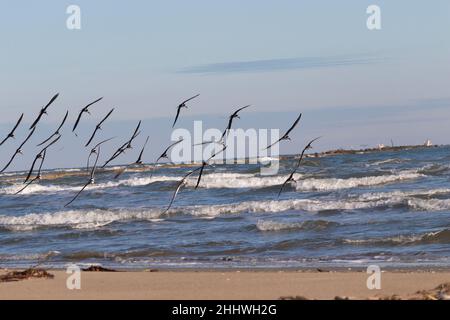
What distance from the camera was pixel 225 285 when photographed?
11.4m

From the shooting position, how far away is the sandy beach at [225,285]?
10.4 metres

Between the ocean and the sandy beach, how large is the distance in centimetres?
174

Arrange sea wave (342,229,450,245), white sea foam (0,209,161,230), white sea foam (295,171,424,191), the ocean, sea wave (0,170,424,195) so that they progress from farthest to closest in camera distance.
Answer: sea wave (0,170,424,195) < white sea foam (295,171,424,191) < white sea foam (0,209,161,230) < sea wave (342,229,450,245) < the ocean

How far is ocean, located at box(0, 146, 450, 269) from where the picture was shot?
15.6 meters

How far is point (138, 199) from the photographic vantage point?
101 ft

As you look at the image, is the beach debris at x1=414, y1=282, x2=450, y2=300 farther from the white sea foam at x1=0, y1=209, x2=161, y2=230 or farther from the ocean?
the white sea foam at x1=0, y1=209, x2=161, y2=230

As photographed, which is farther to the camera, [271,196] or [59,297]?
[271,196]

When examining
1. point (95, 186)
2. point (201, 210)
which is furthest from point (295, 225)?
point (95, 186)

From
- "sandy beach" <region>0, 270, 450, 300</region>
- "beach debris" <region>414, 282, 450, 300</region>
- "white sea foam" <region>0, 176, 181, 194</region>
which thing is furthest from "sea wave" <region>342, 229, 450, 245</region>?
"white sea foam" <region>0, 176, 181, 194</region>

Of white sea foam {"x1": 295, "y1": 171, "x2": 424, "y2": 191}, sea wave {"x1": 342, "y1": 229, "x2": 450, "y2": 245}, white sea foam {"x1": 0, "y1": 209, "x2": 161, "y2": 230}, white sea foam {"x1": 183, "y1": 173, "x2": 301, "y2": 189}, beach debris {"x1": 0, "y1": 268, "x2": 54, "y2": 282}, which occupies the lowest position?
white sea foam {"x1": 0, "y1": 209, "x2": 161, "y2": 230}

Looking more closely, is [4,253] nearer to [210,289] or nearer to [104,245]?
[104,245]
